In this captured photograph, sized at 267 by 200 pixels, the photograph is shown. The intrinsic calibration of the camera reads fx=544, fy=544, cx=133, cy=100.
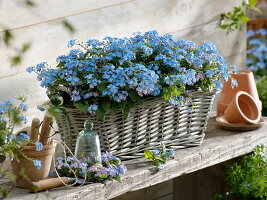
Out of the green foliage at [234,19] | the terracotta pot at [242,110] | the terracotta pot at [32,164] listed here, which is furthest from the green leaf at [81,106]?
the green foliage at [234,19]

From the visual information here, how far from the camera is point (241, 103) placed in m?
2.41

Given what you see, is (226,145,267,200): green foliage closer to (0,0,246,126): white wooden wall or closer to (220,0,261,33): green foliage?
(0,0,246,126): white wooden wall

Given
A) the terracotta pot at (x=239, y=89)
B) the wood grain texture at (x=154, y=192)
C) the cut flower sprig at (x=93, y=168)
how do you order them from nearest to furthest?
the cut flower sprig at (x=93, y=168), the terracotta pot at (x=239, y=89), the wood grain texture at (x=154, y=192)

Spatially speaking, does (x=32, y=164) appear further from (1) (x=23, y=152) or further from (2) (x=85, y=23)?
(2) (x=85, y=23)

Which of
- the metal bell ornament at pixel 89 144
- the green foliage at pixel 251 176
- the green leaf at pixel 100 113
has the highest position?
the green leaf at pixel 100 113

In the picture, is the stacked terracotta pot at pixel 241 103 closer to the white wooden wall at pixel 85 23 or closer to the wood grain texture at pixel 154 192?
the white wooden wall at pixel 85 23

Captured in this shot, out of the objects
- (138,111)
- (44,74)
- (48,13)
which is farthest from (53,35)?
(138,111)

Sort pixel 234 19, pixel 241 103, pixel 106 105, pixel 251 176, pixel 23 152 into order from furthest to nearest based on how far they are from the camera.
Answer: pixel 234 19 < pixel 241 103 < pixel 251 176 < pixel 106 105 < pixel 23 152

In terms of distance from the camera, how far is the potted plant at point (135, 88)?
1769 millimetres

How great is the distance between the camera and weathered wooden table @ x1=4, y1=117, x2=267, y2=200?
1.67 m

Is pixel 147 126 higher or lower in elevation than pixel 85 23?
lower

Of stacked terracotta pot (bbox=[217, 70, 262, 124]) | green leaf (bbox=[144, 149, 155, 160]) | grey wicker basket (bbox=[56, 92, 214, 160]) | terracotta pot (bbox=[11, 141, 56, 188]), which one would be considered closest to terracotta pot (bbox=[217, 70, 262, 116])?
stacked terracotta pot (bbox=[217, 70, 262, 124])

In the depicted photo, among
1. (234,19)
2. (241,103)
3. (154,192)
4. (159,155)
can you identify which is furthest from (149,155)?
(234,19)

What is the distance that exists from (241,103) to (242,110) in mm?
33
